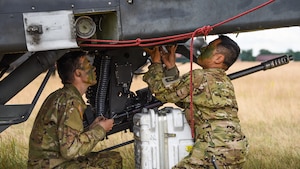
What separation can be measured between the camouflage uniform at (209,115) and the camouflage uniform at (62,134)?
1.91 ft

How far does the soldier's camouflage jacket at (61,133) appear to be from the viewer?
467 centimetres

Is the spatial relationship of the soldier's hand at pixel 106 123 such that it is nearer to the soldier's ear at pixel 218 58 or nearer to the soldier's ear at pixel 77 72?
the soldier's ear at pixel 77 72

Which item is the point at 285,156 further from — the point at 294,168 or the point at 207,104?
the point at 207,104

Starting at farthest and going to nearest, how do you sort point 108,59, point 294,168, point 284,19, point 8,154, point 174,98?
1. point 8,154
2. point 294,168
3. point 108,59
4. point 174,98
5. point 284,19

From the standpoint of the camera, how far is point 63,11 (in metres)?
4.29

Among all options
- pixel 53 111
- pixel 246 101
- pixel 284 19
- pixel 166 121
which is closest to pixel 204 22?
pixel 284 19

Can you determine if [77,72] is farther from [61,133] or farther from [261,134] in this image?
[261,134]

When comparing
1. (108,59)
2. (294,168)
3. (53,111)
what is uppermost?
(108,59)

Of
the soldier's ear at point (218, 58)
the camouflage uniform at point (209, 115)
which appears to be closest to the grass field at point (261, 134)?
the camouflage uniform at point (209, 115)

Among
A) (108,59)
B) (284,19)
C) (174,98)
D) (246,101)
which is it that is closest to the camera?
(284,19)

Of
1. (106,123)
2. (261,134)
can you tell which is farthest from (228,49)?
(261,134)

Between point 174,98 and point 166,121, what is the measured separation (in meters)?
0.19

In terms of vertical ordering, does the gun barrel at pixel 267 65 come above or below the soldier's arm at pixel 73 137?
above

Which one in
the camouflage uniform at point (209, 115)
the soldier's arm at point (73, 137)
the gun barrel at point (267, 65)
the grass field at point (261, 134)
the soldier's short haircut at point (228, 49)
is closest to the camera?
the soldier's arm at point (73, 137)
